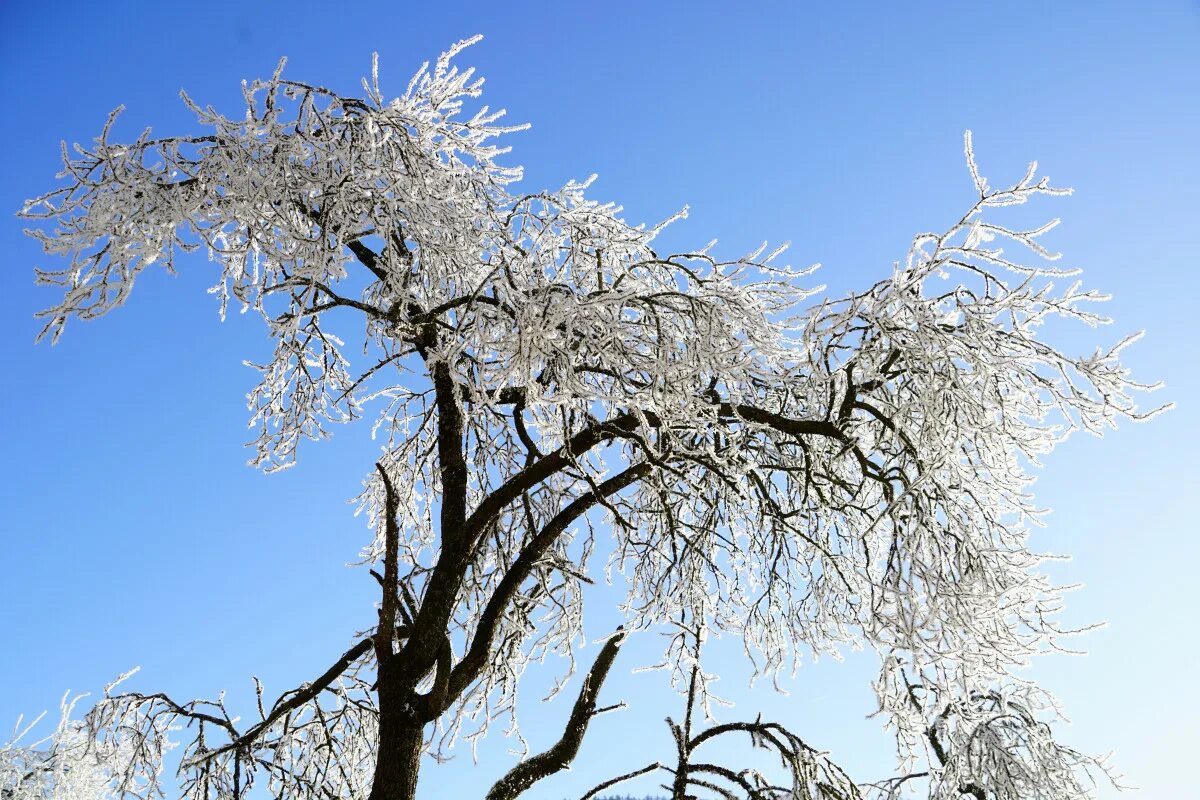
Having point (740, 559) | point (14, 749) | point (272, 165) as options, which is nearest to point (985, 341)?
point (740, 559)

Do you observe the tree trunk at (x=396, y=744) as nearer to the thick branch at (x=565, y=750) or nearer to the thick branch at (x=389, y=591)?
the thick branch at (x=389, y=591)

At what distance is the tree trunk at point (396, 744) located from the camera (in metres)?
4.41

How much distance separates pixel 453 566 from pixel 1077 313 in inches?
125

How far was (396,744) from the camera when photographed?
4.50 m

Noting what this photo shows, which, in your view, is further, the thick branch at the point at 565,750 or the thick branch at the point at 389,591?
the thick branch at the point at 565,750

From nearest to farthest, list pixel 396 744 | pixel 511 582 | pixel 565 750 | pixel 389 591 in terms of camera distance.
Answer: pixel 396 744 → pixel 389 591 → pixel 511 582 → pixel 565 750

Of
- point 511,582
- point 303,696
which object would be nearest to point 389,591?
point 511,582

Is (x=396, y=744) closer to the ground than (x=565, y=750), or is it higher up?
closer to the ground

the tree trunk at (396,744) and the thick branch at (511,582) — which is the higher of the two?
the thick branch at (511,582)

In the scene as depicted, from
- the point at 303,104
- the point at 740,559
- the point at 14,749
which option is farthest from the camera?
the point at 14,749

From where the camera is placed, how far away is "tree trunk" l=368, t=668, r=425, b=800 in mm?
4414

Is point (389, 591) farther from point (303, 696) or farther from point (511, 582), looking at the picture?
point (303, 696)

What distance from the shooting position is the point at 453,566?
16.2 ft

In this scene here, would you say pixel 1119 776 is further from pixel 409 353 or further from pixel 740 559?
pixel 409 353
